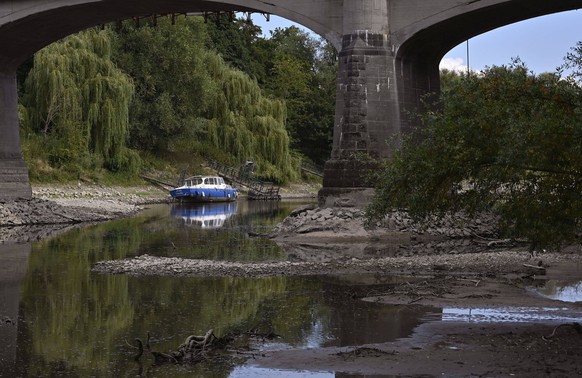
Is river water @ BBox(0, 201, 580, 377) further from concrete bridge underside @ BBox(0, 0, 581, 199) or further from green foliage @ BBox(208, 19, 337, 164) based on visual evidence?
green foliage @ BBox(208, 19, 337, 164)

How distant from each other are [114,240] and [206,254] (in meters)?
5.11

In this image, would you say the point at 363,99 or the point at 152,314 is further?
the point at 363,99

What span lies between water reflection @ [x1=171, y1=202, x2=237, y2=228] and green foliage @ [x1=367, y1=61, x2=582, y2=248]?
2133cm

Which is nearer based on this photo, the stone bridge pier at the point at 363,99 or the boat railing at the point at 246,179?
the stone bridge pier at the point at 363,99

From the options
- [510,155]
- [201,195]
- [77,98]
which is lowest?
[201,195]

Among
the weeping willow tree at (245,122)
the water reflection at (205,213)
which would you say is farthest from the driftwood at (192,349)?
the weeping willow tree at (245,122)

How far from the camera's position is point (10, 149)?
37.1m

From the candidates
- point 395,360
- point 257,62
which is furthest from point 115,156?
point 395,360

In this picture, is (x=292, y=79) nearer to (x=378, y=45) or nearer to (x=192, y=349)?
(x=378, y=45)

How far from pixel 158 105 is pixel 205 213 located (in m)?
12.7

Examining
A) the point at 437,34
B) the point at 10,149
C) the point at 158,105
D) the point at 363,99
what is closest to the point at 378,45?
the point at 363,99

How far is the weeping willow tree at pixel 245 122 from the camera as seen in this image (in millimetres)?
58562

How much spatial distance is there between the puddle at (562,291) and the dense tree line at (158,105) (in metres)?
21.0

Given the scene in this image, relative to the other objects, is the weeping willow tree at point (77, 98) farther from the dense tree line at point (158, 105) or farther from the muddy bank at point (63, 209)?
the muddy bank at point (63, 209)
